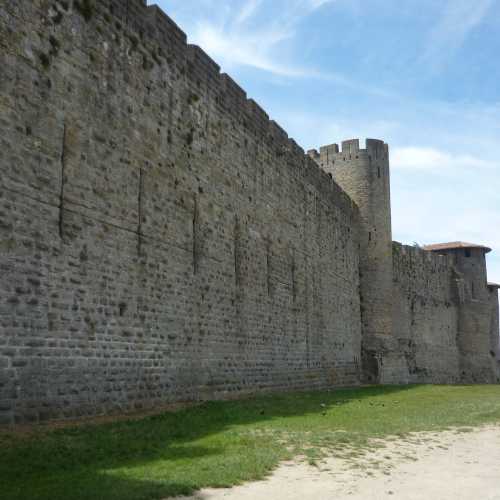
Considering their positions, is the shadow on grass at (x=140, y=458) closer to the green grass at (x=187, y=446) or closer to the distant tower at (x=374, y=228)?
the green grass at (x=187, y=446)

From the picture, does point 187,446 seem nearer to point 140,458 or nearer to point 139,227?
point 140,458

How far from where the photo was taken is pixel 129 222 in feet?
35.7

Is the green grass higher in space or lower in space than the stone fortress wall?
lower

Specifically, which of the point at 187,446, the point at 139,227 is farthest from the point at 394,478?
the point at 139,227

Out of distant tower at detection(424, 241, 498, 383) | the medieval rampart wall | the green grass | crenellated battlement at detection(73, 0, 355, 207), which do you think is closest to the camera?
the green grass

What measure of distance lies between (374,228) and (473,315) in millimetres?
13331

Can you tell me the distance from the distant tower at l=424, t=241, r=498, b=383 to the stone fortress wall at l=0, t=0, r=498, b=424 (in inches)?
686

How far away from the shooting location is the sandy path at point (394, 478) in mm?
5270

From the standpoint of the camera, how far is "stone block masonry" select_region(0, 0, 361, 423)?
8.59 meters

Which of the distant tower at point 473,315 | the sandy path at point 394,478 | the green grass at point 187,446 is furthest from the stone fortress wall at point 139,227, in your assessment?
the distant tower at point 473,315

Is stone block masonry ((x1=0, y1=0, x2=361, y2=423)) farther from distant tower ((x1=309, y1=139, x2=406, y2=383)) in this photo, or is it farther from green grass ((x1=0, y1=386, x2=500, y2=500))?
distant tower ((x1=309, y1=139, x2=406, y2=383))

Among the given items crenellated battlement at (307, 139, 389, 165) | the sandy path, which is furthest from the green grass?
crenellated battlement at (307, 139, 389, 165)

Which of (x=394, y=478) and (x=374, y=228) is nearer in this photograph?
(x=394, y=478)

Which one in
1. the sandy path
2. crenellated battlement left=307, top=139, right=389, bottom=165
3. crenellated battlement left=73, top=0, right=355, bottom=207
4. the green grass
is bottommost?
the sandy path
